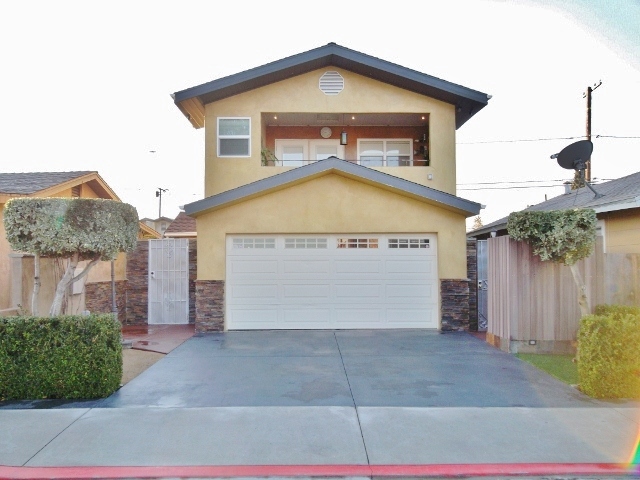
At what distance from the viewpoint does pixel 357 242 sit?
1179 centimetres

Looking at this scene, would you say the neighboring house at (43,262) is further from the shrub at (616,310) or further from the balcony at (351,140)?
the shrub at (616,310)

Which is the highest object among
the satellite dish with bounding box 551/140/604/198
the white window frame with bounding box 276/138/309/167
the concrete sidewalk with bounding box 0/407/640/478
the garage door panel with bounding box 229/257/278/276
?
the white window frame with bounding box 276/138/309/167

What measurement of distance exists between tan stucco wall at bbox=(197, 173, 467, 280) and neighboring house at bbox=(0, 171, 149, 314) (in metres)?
3.28

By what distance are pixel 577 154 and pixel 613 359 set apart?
6425 mm

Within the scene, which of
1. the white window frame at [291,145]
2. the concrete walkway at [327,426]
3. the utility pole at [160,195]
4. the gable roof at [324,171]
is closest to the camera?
the concrete walkway at [327,426]

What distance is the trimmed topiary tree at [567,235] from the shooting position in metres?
7.59

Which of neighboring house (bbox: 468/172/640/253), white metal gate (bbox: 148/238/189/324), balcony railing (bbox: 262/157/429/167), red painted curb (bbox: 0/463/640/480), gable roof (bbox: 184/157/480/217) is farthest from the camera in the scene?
balcony railing (bbox: 262/157/429/167)

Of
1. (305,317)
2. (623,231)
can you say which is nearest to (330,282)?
(305,317)

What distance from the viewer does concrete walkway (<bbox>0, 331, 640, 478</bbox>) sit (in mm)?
4402

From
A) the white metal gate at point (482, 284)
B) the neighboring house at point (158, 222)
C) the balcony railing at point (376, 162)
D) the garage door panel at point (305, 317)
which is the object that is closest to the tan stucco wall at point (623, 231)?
the white metal gate at point (482, 284)

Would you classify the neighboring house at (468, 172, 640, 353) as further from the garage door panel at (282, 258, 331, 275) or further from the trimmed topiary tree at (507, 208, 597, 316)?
the garage door panel at (282, 258, 331, 275)

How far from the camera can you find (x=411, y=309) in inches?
460

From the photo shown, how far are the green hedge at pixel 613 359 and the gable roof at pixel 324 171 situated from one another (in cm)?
545

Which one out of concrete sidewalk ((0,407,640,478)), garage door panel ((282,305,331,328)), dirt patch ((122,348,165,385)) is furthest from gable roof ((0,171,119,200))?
concrete sidewalk ((0,407,640,478))
